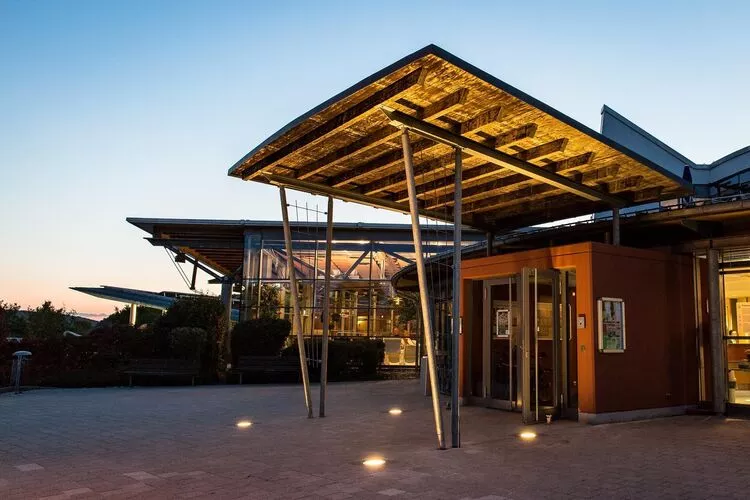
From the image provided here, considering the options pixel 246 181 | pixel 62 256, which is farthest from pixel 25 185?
pixel 62 256

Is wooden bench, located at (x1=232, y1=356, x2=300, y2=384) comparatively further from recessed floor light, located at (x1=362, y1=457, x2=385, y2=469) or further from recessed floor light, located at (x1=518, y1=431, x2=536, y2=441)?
recessed floor light, located at (x1=362, y1=457, x2=385, y2=469)

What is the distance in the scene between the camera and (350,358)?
1836 cm

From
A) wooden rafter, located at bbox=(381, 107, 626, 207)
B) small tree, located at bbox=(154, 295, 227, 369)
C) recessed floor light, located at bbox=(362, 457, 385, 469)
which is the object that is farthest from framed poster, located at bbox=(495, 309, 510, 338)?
small tree, located at bbox=(154, 295, 227, 369)

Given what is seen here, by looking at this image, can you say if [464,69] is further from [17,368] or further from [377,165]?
[17,368]

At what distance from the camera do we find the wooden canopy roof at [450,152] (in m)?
6.34

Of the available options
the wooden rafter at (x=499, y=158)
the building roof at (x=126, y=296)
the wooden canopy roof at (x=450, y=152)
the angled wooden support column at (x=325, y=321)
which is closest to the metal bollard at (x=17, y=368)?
the angled wooden support column at (x=325, y=321)

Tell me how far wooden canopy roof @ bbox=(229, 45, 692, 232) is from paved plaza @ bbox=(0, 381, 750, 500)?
12.0 feet

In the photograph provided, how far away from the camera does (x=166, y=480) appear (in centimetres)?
526

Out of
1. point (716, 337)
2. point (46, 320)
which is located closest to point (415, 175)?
point (716, 337)

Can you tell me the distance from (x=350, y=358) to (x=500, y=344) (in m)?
8.63

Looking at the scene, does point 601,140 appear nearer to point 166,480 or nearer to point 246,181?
point 246,181

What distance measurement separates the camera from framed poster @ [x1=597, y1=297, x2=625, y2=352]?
8.86 meters

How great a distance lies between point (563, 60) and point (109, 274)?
54.3 metres

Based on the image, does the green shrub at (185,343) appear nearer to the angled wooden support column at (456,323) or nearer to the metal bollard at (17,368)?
the metal bollard at (17,368)
